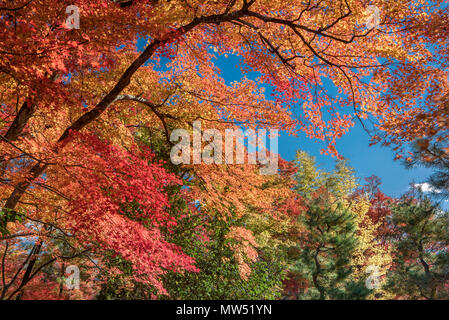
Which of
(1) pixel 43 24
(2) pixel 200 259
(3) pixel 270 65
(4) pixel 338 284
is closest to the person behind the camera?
(1) pixel 43 24

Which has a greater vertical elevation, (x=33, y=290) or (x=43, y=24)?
(x=43, y=24)

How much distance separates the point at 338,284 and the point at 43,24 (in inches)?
508

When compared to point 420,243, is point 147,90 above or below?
above

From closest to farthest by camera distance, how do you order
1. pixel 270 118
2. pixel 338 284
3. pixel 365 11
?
pixel 365 11, pixel 270 118, pixel 338 284

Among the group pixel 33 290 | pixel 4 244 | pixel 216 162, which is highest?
pixel 216 162

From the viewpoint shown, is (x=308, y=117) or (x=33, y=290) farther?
(x=33, y=290)

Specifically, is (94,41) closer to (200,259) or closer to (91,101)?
(91,101)

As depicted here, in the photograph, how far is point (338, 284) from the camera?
12.5 metres

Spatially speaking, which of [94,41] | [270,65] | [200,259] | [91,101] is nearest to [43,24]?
[94,41]

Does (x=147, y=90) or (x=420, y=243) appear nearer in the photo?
(x=147, y=90)

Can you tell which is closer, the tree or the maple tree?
the maple tree

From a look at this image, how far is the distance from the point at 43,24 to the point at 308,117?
5.34m

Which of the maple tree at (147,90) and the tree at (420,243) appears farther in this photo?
the tree at (420,243)

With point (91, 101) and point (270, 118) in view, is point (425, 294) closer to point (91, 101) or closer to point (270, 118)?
point (270, 118)
